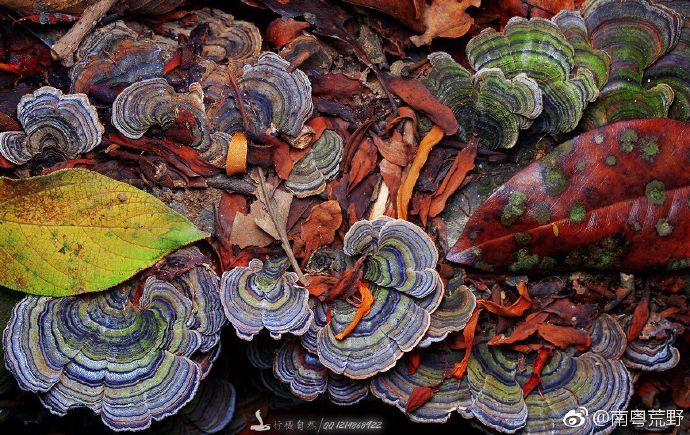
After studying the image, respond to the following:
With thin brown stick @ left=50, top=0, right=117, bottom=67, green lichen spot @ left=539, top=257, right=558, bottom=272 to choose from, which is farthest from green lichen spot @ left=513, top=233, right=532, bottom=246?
thin brown stick @ left=50, top=0, right=117, bottom=67

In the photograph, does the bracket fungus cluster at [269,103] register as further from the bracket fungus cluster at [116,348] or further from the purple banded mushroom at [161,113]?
the bracket fungus cluster at [116,348]

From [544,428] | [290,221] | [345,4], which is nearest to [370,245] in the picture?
[290,221]

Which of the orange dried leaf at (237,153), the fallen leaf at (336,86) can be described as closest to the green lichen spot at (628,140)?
the fallen leaf at (336,86)

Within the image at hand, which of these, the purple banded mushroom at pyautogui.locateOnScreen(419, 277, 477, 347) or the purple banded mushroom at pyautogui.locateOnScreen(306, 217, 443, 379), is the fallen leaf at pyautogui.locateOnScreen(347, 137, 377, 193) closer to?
the purple banded mushroom at pyautogui.locateOnScreen(306, 217, 443, 379)

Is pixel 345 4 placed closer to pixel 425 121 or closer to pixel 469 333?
pixel 425 121

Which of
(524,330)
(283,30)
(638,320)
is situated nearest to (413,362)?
(524,330)
